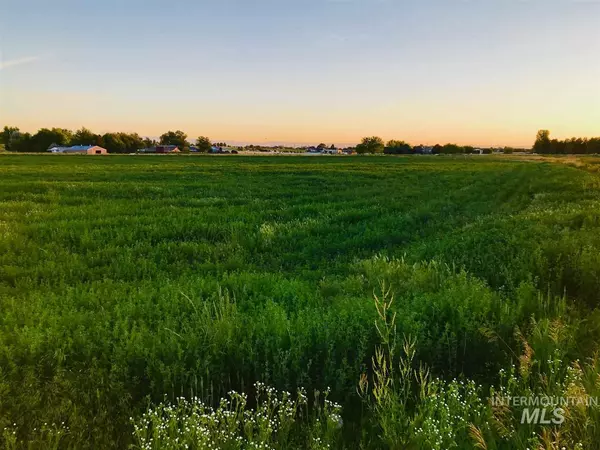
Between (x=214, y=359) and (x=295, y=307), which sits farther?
(x=295, y=307)

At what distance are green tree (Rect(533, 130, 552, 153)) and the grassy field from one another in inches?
8057

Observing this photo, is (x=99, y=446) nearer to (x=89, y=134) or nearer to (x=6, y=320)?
(x=6, y=320)

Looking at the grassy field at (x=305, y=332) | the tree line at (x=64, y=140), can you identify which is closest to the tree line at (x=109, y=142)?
the tree line at (x=64, y=140)

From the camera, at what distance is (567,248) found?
8344 millimetres

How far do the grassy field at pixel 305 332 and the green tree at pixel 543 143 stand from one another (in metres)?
205

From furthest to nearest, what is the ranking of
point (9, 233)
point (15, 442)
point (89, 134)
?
point (89, 134), point (9, 233), point (15, 442)

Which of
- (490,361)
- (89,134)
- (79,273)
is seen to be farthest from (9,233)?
(89,134)

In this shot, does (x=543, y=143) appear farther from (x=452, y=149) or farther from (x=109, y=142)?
(x=109, y=142)

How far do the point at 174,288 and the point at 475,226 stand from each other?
8873mm

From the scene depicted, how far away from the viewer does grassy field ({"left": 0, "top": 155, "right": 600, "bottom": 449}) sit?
386cm

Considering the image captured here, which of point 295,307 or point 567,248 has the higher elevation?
point 567,248

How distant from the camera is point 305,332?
5.36 meters

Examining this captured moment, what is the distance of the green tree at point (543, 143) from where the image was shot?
186100 mm

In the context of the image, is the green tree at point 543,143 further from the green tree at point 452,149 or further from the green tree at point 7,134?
the green tree at point 7,134
